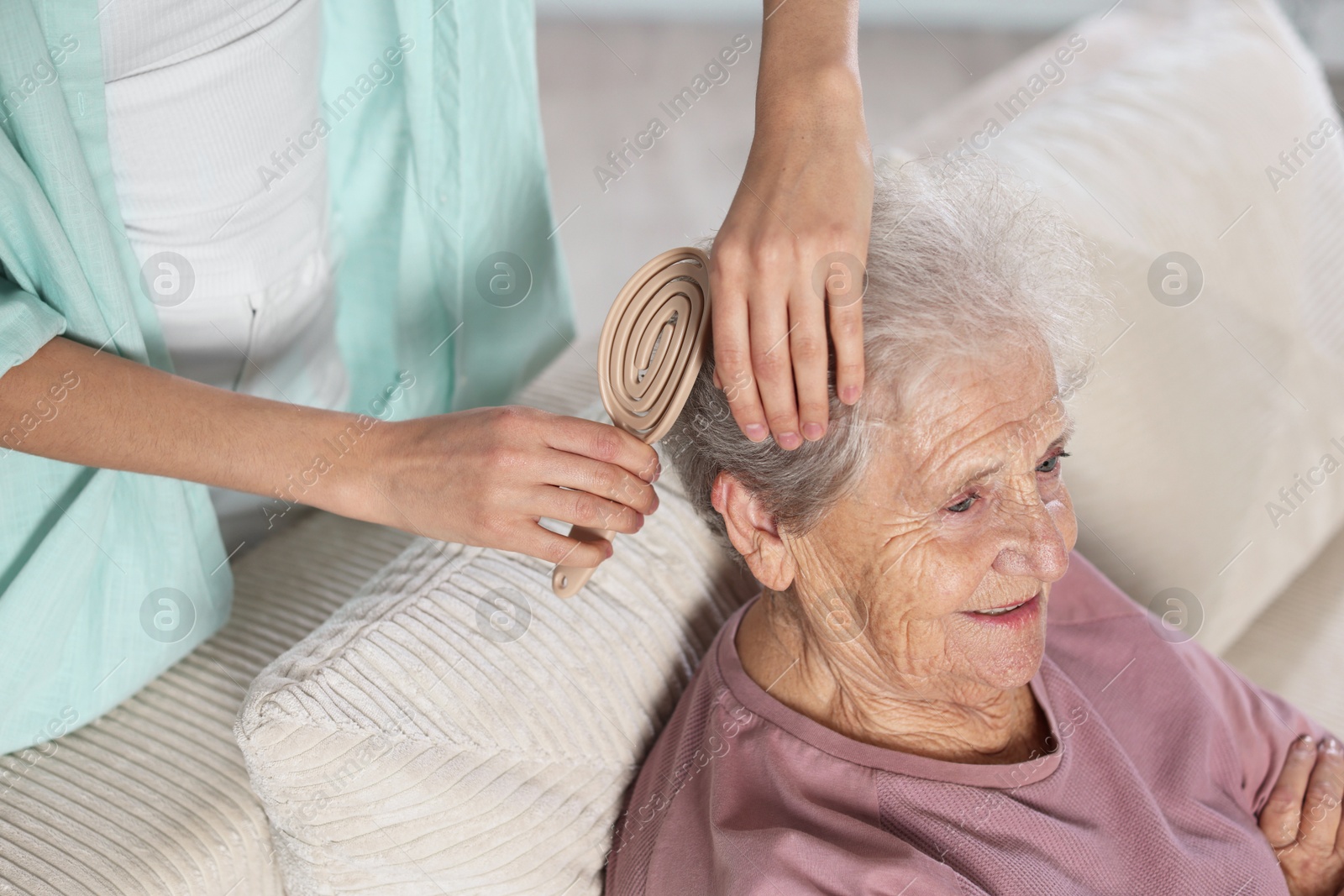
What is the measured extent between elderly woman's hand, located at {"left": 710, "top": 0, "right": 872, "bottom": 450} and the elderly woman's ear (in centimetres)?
17

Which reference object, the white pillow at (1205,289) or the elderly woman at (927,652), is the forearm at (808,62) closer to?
the elderly woman at (927,652)

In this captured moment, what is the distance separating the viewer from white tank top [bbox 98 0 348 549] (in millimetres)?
1240

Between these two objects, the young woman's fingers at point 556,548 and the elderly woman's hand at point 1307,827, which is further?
the elderly woman's hand at point 1307,827

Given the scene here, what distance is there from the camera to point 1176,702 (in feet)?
4.70

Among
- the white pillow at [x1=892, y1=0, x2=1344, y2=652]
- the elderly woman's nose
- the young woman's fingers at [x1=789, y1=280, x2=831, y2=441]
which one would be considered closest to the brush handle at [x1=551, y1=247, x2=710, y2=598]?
the young woman's fingers at [x1=789, y1=280, x2=831, y2=441]

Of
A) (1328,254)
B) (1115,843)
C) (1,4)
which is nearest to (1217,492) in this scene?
(1328,254)

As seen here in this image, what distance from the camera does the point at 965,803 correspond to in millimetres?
1191

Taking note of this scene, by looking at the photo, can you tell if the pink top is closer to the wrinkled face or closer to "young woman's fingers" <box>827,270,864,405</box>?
the wrinkled face

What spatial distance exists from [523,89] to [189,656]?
0.94 meters

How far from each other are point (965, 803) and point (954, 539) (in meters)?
0.29

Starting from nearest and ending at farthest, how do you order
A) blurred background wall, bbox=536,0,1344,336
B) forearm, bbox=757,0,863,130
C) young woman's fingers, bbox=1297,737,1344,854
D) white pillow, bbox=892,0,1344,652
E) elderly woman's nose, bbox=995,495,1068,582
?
1. forearm, bbox=757,0,863,130
2. elderly woman's nose, bbox=995,495,1068,582
3. young woman's fingers, bbox=1297,737,1344,854
4. white pillow, bbox=892,0,1344,652
5. blurred background wall, bbox=536,0,1344,336

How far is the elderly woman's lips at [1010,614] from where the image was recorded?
1.19 meters

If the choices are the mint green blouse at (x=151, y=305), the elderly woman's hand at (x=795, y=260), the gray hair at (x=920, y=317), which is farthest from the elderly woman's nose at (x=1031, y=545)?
the mint green blouse at (x=151, y=305)

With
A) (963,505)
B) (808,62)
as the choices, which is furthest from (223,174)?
(963,505)
